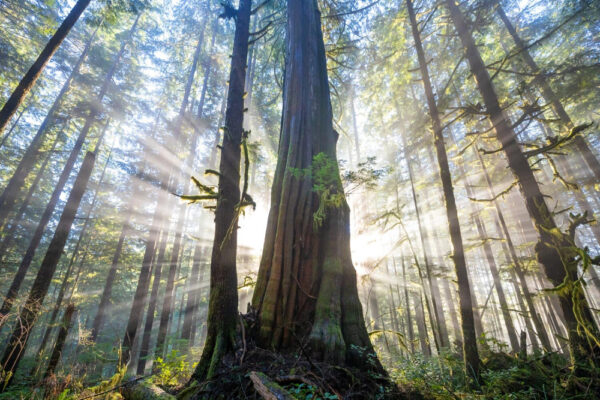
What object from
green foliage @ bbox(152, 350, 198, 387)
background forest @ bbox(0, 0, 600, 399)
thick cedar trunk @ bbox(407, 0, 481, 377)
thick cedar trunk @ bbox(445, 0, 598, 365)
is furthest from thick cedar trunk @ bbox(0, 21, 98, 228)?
thick cedar trunk @ bbox(445, 0, 598, 365)

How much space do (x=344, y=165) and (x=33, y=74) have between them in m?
9.17

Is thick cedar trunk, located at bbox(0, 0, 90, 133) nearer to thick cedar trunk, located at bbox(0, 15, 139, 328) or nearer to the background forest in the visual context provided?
the background forest

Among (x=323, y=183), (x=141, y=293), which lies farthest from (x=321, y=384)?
(x=141, y=293)

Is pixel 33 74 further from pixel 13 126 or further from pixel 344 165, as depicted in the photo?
pixel 13 126

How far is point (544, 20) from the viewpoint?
13242mm

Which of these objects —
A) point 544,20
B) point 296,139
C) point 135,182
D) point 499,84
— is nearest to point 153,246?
A: point 135,182

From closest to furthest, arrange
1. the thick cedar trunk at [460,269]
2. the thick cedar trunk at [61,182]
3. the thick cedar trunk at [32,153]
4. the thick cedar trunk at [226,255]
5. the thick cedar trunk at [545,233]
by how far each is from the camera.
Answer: the thick cedar trunk at [226,255], the thick cedar trunk at [545,233], the thick cedar trunk at [460,269], the thick cedar trunk at [61,182], the thick cedar trunk at [32,153]

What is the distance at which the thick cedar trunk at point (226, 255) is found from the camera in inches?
113

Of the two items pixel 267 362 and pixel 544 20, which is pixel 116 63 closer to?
pixel 267 362

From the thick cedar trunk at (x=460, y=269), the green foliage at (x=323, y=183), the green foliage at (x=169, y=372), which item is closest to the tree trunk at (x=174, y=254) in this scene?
the green foliage at (x=169, y=372)

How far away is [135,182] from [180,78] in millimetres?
9730

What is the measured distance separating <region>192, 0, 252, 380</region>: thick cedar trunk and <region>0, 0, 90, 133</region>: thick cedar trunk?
5.75 m

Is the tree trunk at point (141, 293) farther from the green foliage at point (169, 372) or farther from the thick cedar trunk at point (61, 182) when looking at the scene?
the green foliage at point (169, 372)

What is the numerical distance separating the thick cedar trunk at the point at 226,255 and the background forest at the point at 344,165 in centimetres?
22
